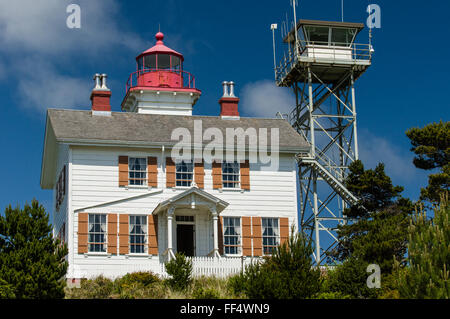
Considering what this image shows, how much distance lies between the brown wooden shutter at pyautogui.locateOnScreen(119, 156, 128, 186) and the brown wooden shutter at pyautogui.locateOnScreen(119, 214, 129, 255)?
4.71 feet

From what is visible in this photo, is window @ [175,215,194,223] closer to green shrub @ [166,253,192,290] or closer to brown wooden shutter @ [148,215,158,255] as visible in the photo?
brown wooden shutter @ [148,215,158,255]

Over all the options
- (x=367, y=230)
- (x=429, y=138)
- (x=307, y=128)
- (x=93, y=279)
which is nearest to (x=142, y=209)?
(x=93, y=279)

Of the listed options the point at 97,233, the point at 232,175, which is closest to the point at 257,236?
the point at 232,175

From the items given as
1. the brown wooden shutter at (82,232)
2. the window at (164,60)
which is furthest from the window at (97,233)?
the window at (164,60)

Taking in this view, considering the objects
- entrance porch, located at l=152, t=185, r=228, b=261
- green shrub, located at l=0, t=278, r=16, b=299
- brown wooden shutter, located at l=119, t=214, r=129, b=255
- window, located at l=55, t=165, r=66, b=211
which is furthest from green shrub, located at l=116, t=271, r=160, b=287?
green shrub, located at l=0, t=278, r=16, b=299

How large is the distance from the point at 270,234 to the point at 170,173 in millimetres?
4978

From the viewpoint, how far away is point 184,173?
1384 inches

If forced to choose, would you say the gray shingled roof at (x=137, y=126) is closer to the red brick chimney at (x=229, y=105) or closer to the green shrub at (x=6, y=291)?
the red brick chimney at (x=229, y=105)

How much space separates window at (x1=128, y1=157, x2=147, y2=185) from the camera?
34.6m

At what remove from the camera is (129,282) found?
30.5 metres

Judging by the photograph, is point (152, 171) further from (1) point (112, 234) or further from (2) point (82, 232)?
(2) point (82, 232)
